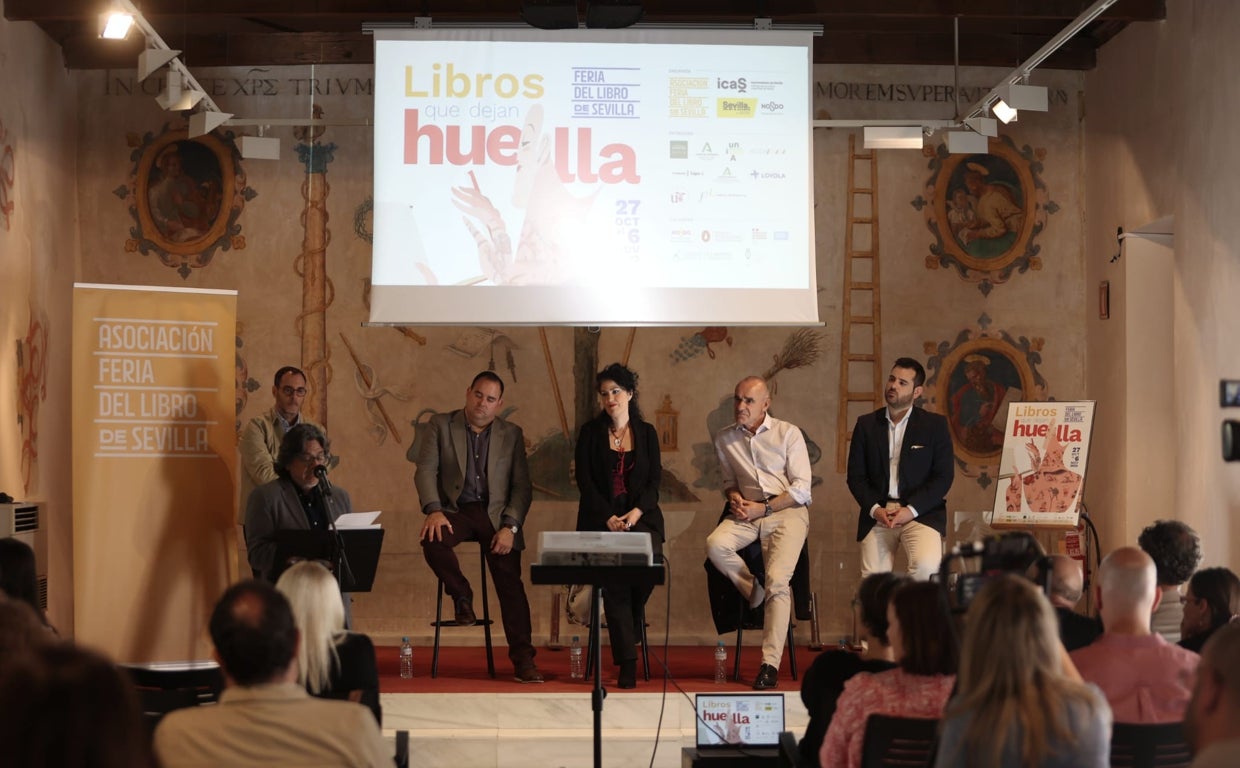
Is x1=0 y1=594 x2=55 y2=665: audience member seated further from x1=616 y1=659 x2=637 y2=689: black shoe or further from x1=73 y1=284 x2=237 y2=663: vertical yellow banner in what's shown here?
x1=616 y1=659 x2=637 y2=689: black shoe

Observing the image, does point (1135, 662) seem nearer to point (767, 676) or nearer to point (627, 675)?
point (767, 676)

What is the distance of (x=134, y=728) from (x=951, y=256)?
7491 mm

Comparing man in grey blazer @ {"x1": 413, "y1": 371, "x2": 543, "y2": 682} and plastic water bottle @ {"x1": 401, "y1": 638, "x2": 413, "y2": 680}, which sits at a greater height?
man in grey blazer @ {"x1": 413, "y1": 371, "x2": 543, "y2": 682}

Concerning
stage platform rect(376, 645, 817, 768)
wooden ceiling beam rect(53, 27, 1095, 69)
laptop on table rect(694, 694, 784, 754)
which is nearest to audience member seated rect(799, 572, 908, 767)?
laptop on table rect(694, 694, 784, 754)

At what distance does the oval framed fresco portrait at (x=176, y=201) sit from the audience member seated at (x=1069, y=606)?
587cm

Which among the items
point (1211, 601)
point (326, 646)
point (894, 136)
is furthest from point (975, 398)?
point (326, 646)

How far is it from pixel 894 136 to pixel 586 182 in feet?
5.49

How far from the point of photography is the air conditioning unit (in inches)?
268

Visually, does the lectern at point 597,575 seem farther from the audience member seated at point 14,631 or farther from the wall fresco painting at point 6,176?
the wall fresco painting at point 6,176

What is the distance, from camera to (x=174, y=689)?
3812 mm

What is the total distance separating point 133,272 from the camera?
27.9 feet

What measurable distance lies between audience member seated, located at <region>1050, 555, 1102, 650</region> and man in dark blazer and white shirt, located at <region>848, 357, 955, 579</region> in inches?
88.5

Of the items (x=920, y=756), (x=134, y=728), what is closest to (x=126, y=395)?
(x=920, y=756)

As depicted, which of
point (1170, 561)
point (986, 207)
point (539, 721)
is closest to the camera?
point (1170, 561)
